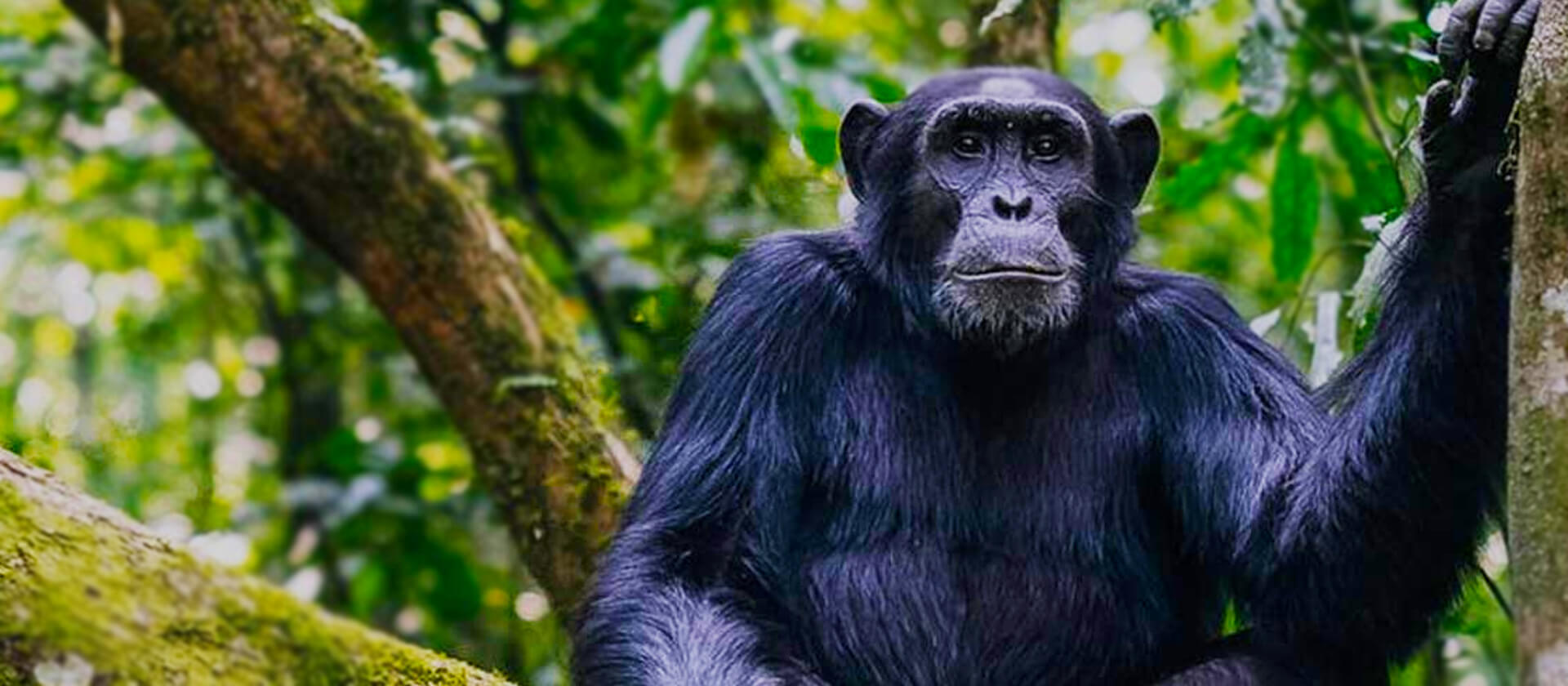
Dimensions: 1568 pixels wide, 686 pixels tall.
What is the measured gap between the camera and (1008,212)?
17.7ft

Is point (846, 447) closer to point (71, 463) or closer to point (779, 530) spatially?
point (779, 530)

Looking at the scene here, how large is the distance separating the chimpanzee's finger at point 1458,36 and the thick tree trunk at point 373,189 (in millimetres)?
3547

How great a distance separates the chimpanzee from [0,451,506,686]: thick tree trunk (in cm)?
164

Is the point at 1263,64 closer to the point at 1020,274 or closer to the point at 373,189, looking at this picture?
the point at 1020,274

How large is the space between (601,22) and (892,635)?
4.69m

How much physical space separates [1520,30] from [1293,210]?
10.5 feet

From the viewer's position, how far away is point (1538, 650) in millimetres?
3199

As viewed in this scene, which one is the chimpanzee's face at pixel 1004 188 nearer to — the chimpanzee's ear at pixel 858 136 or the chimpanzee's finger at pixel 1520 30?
the chimpanzee's ear at pixel 858 136

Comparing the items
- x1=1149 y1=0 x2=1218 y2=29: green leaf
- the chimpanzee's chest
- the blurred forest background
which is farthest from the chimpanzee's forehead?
x1=1149 y1=0 x2=1218 y2=29: green leaf

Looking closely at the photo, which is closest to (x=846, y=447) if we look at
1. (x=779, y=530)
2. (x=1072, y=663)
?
(x=779, y=530)

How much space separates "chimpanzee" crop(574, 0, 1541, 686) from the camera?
5.00 metres

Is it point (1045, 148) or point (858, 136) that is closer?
point (1045, 148)

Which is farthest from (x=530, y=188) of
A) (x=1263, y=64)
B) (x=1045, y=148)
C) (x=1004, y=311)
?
(x=1004, y=311)

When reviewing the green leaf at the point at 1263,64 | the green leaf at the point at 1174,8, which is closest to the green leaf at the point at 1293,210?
the green leaf at the point at 1263,64
